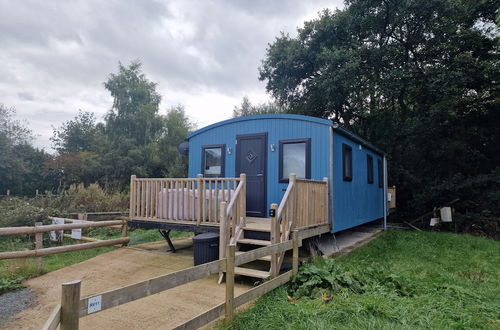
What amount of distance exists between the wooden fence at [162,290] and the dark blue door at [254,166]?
247 cm

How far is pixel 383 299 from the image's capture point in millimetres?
3371

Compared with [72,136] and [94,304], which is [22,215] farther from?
[72,136]

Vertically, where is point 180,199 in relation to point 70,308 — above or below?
above

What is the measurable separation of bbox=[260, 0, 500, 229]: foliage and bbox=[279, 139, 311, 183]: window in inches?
303

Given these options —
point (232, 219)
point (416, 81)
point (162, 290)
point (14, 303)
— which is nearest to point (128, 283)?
point (14, 303)

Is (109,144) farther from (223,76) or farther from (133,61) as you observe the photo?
(223,76)

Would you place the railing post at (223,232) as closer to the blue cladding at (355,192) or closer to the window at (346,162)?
the blue cladding at (355,192)

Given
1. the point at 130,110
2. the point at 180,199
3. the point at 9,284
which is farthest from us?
the point at 130,110

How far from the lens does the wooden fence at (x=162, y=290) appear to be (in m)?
1.69

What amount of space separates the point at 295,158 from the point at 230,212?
2.38 meters

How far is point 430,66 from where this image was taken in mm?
12461

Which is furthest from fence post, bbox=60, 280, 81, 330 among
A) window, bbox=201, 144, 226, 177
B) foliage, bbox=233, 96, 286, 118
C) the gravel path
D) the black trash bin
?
foliage, bbox=233, 96, 286, 118

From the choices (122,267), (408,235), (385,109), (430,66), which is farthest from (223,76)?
(122,267)

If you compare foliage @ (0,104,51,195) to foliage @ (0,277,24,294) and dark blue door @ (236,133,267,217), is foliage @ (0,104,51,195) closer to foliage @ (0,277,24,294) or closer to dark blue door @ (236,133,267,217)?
foliage @ (0,277,24,294)
